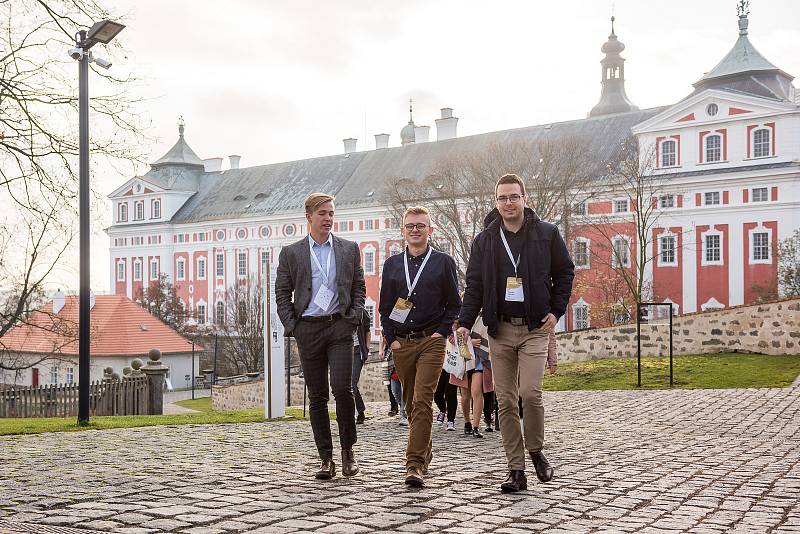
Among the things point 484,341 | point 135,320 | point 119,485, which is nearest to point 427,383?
point 119,485

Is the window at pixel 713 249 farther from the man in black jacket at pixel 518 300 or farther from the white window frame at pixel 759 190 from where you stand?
the man in black jacket at pixel 518 300

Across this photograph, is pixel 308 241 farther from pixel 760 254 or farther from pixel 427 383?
pixel 760 254

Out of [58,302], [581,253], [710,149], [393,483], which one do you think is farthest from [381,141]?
[393,483]

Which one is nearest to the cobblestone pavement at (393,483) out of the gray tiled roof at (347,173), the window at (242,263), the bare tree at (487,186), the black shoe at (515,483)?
the black shoe at (515,483)

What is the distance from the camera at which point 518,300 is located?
6.45m

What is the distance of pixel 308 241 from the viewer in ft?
22.3

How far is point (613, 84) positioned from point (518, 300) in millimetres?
65862

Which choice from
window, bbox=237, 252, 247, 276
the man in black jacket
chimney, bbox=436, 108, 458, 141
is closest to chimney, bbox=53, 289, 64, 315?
window, bbox=237, 252, 247, 276

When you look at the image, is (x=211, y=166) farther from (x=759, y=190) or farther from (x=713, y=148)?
(x=759, y=190)

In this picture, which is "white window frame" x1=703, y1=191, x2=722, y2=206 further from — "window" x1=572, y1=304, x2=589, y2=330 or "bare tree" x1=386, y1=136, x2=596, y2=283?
"window" x1=572, y1=304, x2=589, y2=330

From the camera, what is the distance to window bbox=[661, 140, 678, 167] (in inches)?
1905

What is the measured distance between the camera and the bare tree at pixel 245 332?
A: 1993 inches

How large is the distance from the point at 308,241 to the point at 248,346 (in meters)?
45.7

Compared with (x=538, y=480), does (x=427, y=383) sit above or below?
above
